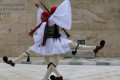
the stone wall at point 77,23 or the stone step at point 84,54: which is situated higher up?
the stone wall at point 77,23

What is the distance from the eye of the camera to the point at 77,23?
44.0 ft

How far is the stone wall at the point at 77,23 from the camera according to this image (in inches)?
523

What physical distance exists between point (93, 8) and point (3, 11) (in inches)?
179

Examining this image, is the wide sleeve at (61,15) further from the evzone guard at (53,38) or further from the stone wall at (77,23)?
the stone wall at (77,23)

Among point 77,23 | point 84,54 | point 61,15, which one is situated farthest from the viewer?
point 77,23

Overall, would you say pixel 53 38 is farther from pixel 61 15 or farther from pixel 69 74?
pixel 69 74

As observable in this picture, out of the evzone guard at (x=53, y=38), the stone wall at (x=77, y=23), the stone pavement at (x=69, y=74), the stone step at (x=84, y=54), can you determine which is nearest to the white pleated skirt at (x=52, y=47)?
the evzone guard at (x=53, y=38)

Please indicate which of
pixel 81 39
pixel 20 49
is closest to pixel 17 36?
pixel 20 49

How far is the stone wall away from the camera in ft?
43.5

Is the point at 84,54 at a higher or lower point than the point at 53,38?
lower

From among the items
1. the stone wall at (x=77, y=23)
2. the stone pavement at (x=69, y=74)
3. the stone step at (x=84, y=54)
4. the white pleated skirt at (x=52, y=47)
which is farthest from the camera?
the stone wall at (x=77, y=23)

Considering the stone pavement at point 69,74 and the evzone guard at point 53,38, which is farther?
the stone pavement at point 69,74

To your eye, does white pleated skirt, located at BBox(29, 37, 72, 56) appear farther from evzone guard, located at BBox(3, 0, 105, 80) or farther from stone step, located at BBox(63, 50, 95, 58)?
stone step, located at BBox(63, 50, 95, 58)

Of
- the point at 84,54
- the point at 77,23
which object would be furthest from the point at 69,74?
the point at 77,23
